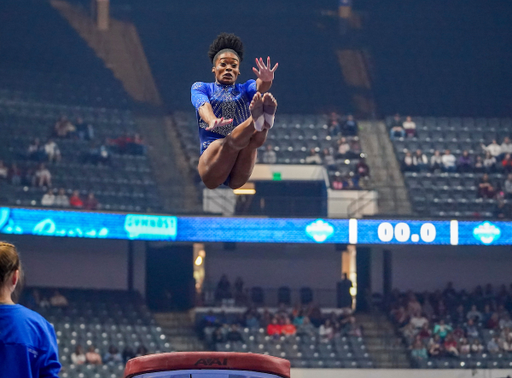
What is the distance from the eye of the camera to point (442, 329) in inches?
709

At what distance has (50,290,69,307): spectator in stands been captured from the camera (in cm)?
1836

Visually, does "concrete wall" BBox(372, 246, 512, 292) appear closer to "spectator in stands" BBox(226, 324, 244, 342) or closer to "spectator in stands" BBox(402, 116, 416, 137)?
"spectator in stands" BBox(402, 116, 416, 137)

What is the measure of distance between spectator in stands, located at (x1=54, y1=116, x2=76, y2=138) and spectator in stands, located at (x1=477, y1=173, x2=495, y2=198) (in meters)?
10.4

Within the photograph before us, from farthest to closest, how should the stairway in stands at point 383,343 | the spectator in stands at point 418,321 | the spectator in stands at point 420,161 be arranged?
the spectator in stands at point 420,161 → the spectator in stands at point 418,321 → the stairway in stands at point 383,343

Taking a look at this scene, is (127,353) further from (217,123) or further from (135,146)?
(217,123)

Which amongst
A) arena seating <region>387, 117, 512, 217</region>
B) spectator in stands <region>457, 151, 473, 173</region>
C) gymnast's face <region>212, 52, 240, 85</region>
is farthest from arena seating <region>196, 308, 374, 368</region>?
gymnast's face <region>212, 52, 240, 85</region>

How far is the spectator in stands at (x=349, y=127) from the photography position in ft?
71.2

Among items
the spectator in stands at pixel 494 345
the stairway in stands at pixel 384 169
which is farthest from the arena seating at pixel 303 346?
the stairway in stands at pixel 384 169

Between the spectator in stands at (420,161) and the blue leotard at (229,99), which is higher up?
the spectator in stands at (420,161)

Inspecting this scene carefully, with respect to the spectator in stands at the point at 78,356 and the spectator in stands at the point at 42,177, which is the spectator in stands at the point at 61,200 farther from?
the spectator in stands at the point at 78,356

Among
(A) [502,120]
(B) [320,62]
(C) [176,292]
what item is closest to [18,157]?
(C) [176,292]

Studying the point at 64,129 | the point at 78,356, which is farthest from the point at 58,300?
the point at 64,129

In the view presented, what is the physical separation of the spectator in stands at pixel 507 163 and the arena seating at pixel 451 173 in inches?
6.9

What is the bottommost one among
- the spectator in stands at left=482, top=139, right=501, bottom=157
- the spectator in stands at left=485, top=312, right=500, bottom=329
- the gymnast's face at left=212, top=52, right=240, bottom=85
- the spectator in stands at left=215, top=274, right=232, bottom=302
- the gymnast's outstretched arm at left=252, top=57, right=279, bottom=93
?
the spectator in stands at left=485, top=312, right=500, bottom=329
